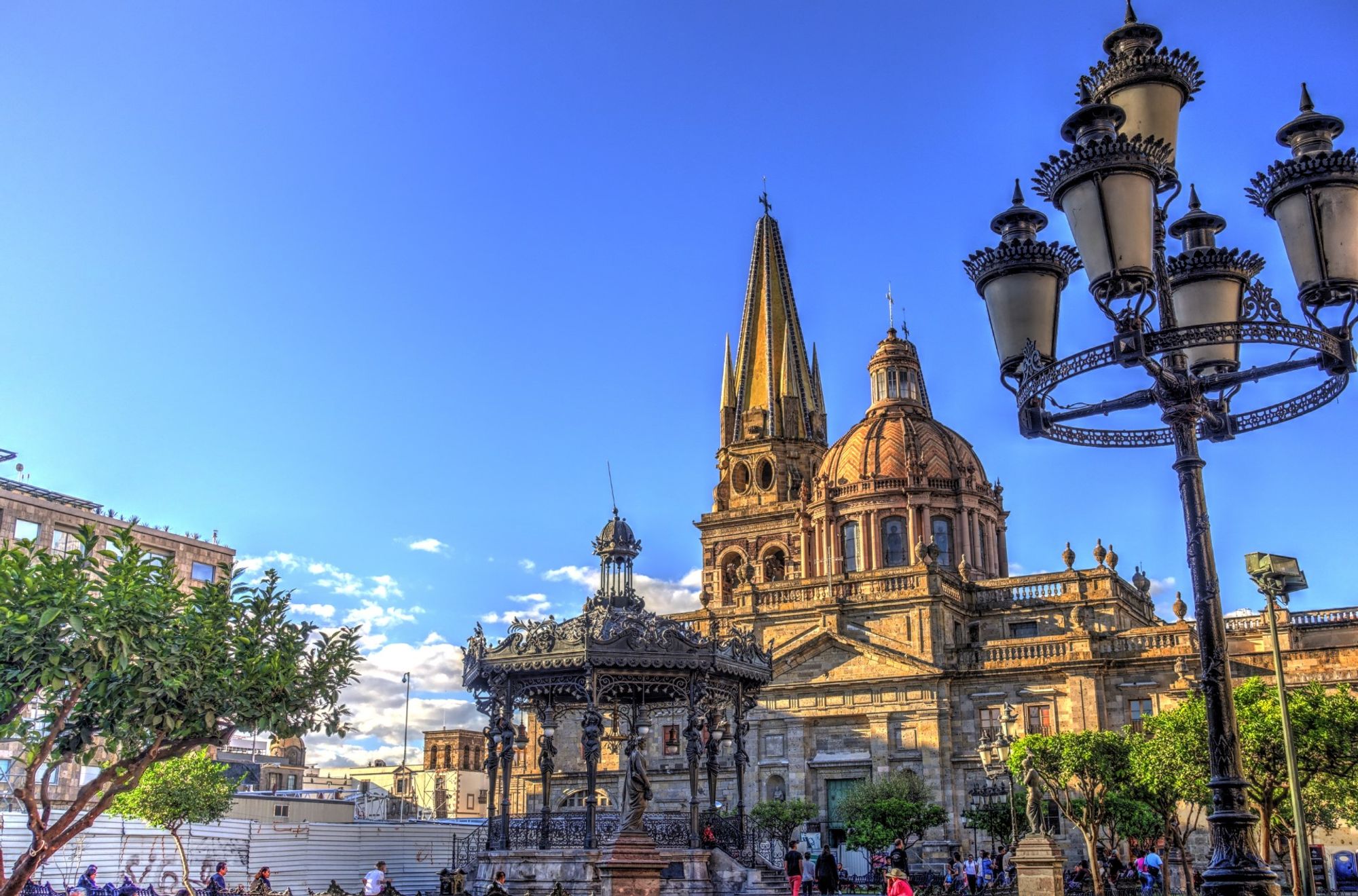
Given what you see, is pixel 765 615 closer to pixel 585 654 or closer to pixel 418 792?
pixel 585 654

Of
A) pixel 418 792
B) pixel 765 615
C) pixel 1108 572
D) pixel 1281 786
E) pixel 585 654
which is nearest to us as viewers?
pixel 585 654

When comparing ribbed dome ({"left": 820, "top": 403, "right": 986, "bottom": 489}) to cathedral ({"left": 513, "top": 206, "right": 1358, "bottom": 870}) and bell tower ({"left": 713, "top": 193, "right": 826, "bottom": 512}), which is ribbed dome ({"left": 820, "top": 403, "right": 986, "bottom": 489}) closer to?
cathedral ({"left": 513, "top": 206, "right": 1358, "bottom": 870})

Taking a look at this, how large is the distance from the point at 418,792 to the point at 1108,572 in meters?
47.5

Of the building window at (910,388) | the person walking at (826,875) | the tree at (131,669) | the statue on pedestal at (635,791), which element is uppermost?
the building window at (910,388)

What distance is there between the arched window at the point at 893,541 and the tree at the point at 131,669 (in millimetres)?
36277

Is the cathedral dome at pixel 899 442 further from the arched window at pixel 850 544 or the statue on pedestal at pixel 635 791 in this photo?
the statue on pedestal at pixel 635 791

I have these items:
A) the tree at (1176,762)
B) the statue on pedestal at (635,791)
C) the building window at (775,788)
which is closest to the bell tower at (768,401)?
the building window at (775,788)

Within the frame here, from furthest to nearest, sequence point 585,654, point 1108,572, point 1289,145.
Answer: point 1108,572 < point 585,654 < point 1289,145

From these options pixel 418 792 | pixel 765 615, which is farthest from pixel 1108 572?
pixel 418 792

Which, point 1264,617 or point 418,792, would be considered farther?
point 418,792

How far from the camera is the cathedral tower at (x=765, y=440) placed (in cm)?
5847

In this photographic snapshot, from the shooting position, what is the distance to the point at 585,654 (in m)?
22.9

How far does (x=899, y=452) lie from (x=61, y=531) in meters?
35.4

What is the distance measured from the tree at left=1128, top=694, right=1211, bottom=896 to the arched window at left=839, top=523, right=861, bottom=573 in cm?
2111
